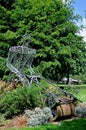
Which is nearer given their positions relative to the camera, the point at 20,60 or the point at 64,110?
the point at 64,110

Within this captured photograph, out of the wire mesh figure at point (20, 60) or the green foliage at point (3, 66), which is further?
the green foliage at point (3, 66)

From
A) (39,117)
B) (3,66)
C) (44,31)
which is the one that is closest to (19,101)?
(39,117)

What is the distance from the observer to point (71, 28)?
774 inches

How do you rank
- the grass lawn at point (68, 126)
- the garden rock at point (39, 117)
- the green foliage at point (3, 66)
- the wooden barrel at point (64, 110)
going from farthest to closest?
the green foliage at point (3, 66)
the wooden barrel at point (64, 110)
the garden rock at point (39, 117)
the grass lawn at point (68, 126)

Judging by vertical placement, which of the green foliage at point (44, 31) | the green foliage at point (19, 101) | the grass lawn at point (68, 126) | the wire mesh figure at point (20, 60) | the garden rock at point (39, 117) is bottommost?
the grass lawn at point (68, 126)

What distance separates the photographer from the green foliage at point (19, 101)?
11.6 metres

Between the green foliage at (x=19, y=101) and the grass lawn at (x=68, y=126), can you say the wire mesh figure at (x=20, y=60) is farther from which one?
the grass lawn at (x=68, y=126)

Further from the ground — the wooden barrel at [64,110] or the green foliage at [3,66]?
the green foliage at [3,66]

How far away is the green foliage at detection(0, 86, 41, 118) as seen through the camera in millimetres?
11578

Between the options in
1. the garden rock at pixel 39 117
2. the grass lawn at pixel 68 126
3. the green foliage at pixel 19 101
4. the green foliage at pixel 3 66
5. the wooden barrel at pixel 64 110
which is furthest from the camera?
the green foliage at pixel 3 66

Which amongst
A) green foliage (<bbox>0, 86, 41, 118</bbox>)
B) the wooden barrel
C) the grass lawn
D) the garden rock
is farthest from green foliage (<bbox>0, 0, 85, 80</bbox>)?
the grass lawn

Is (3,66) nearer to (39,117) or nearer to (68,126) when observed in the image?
(39,117)

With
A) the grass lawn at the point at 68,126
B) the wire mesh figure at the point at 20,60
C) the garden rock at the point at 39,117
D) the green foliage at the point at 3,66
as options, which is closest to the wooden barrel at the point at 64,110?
the garden rock at the point at 39,117

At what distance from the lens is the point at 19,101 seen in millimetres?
11562
